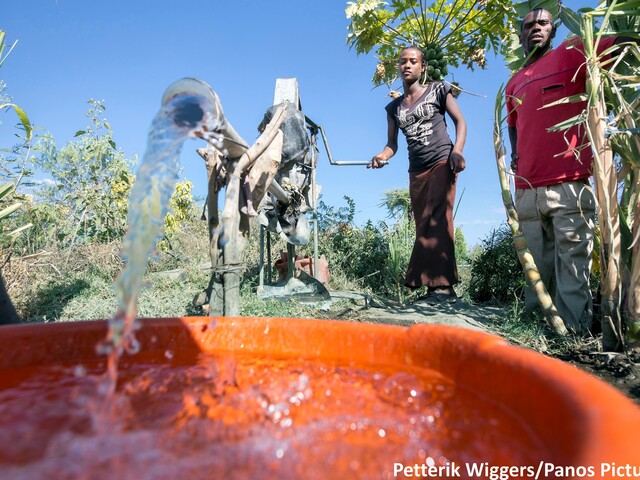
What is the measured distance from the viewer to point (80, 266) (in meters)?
5.17

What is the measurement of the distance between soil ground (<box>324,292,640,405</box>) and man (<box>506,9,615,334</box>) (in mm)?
403

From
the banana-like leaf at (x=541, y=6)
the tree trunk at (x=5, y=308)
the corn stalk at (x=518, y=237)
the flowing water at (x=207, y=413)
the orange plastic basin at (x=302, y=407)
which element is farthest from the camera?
the banana-like leaf at (x=541, y=6)

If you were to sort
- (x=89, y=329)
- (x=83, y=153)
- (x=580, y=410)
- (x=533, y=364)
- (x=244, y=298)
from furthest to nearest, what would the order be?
(x=83, y=153), (x=244, y=298), (x=89, y=329), (x=533, y=364), (x=580, y=410)

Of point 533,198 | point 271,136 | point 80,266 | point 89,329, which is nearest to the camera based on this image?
point 89,329

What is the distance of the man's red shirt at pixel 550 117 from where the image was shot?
2703mm

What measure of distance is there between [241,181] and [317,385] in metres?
1.30

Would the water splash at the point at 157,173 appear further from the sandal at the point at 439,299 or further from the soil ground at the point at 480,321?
the sandal at the point at 439,299

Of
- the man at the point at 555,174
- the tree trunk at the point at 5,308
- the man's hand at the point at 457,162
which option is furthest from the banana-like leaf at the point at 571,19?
the tree trunk at the point at 5,308

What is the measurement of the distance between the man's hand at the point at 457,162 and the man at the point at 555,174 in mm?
479

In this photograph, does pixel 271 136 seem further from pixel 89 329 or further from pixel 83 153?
pixel 83 153

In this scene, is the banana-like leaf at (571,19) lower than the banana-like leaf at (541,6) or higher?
lower

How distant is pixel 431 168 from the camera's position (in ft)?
12.8

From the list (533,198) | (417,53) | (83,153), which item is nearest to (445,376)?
(533,198)

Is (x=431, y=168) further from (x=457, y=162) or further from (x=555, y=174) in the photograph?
(x=555, y=174)
